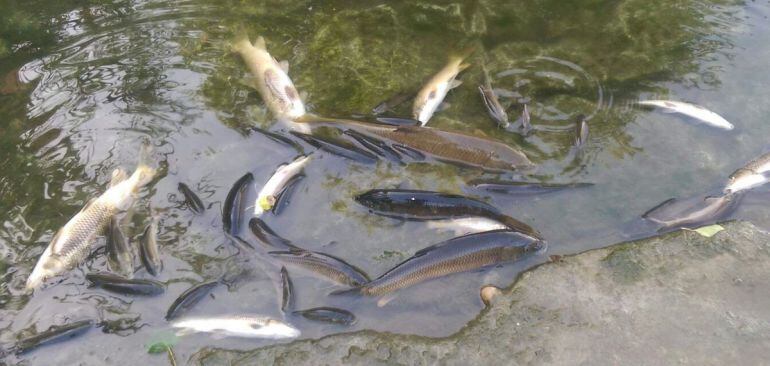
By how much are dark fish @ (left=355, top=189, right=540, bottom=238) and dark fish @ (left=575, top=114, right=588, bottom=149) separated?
100 cm

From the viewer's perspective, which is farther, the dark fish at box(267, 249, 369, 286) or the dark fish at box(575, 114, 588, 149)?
the dark fish at box(575, 114, 588, 149)

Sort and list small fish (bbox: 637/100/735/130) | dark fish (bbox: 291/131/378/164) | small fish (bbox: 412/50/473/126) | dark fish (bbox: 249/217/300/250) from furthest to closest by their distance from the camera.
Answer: small fish (bbox: 412/50/473/126), small fish (bbox: 637/100/735/130), dark fish (bbox: 291/131/378/164), dark fish (bbox: 249/217/300/250)

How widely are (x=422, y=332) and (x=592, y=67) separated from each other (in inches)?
125

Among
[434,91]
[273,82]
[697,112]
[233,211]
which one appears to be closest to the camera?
[233,211]

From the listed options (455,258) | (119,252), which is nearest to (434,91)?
(455,258)

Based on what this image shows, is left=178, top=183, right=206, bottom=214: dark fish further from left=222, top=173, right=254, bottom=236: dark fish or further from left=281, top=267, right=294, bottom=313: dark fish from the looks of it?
left=281, top=267, right=294, bottom=313: dark fish

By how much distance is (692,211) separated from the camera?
4.05m

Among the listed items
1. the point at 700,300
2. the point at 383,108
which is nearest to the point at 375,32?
the point at 383,108

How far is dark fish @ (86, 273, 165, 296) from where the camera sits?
3666 millimetres

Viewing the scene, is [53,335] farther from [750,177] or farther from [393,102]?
[750,177]

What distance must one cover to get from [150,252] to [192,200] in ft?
1.65

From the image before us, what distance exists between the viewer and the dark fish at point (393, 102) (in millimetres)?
4906

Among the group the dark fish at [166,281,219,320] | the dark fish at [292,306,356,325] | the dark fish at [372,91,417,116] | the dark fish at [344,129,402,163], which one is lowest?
the dark fish at [292,306,356,325]

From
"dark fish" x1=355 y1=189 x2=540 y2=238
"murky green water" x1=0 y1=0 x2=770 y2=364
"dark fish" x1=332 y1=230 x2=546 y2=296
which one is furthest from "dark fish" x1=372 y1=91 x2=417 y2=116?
"dark fish" x1=332 y1=230 x2=546 y2=296
